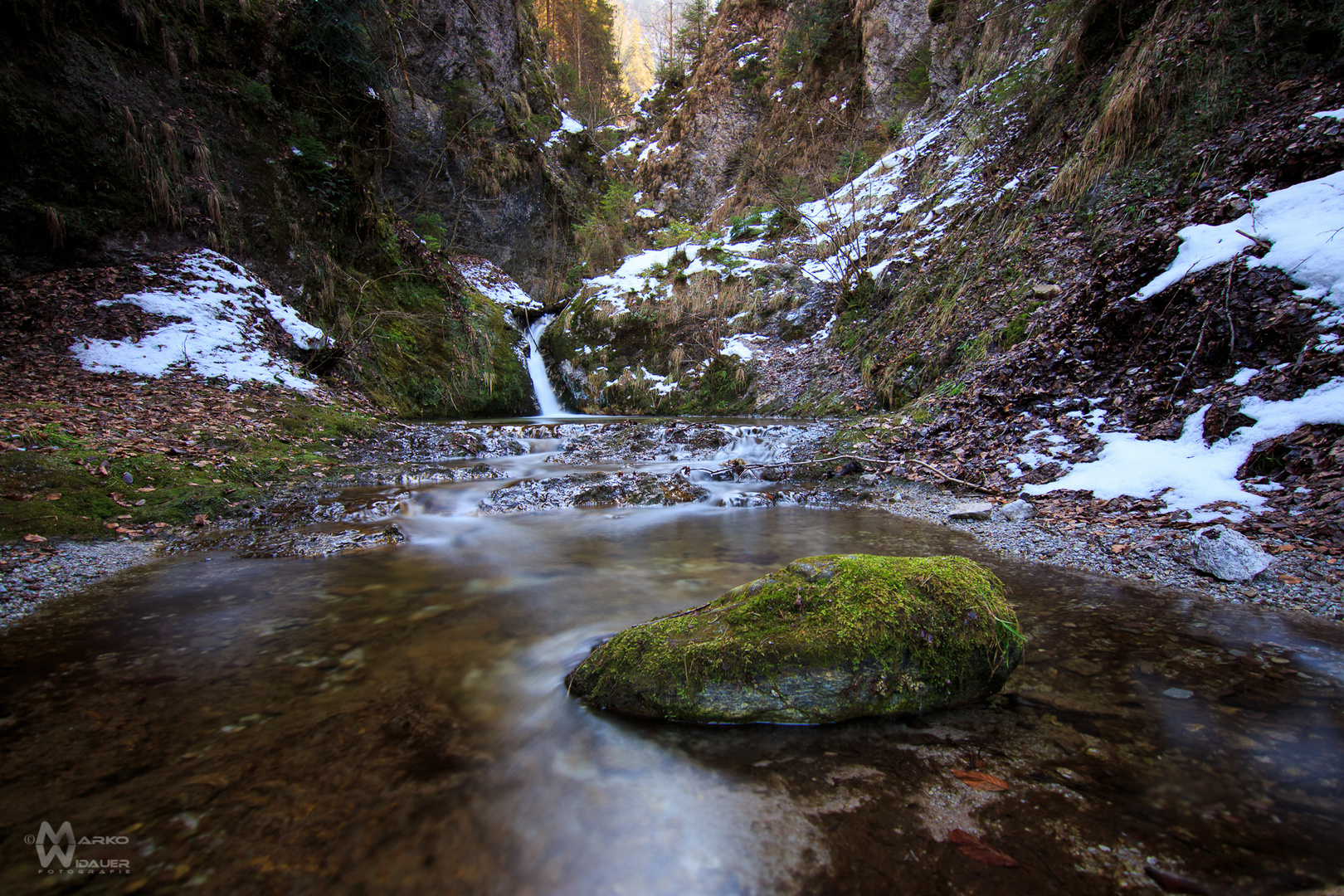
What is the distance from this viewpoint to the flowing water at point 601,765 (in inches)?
54.8

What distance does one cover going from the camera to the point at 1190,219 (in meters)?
5.23

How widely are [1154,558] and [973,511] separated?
1364 millimetres

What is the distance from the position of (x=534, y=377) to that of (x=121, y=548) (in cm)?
1038

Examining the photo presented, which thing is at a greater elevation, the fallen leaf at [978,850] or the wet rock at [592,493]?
the wet rock at [592,493]

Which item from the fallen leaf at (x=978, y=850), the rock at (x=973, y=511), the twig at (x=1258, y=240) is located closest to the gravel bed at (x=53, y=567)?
the fallen leaf at (x=978, y=850)

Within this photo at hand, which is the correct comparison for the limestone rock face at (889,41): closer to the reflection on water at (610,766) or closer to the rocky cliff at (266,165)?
the rocky cliff at (266,165)

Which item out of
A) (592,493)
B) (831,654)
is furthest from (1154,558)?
(592,493)

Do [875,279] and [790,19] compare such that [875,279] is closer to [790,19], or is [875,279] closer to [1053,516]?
[1053,516]

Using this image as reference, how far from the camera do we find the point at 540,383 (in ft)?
45.3

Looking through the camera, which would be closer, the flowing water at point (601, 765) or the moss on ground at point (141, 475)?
the flowing water at point (601, 765)

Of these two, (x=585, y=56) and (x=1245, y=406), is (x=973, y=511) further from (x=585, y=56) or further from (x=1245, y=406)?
(x=585, y=56)

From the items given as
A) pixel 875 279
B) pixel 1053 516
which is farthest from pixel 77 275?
pixel 875 279

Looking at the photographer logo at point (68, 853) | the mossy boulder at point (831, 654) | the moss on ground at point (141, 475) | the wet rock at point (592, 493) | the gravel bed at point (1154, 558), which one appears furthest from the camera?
the wet rock at point (592, 493)

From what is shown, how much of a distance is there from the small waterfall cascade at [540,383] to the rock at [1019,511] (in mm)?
10468
